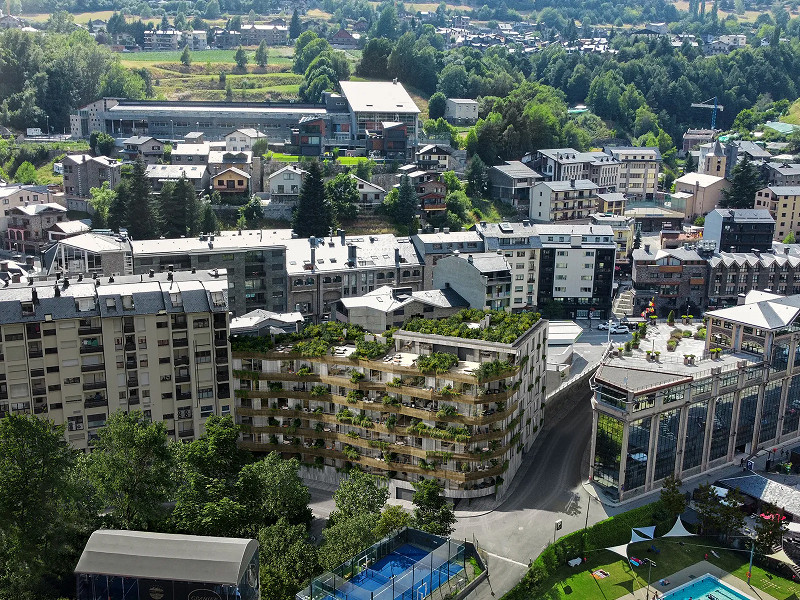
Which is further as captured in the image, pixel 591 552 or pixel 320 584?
pixel 591 552

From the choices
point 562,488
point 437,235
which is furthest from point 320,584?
point 437,235

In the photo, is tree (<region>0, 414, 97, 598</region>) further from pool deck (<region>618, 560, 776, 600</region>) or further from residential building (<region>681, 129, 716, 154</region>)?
residential building (<region>681, 129, 716, 154</region>)

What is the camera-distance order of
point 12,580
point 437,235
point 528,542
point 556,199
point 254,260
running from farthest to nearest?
point 556,199 < point 437,235 < point 254,260 < point 528,542 < point 12,580

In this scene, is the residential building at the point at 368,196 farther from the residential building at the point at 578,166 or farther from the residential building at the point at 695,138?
the residential building at the point at 695,138

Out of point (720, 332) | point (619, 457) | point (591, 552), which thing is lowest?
point (591, 552)

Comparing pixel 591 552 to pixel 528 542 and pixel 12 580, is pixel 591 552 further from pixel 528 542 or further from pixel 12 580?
pixel 12 580

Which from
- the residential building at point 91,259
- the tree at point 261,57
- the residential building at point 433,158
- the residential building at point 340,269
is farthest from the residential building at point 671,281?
the tree at point 261,57

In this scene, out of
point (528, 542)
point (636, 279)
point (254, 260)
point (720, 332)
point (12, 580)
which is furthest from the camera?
point (636, 279)
